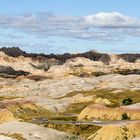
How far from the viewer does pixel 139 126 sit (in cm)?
10744

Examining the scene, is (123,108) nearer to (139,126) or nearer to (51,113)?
(51,113)

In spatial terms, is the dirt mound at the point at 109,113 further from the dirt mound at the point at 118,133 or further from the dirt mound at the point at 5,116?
the dirt mound at the point at 118,133

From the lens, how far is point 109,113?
532 feet

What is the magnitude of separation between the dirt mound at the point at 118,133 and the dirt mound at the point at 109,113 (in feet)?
157

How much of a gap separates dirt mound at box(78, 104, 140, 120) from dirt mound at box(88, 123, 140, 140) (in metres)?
47.8

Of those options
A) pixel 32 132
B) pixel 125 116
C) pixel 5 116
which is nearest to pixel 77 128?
pixel 125 116

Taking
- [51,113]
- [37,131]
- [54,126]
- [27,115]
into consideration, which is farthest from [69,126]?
[51,113]

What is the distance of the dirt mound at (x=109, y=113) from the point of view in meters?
157

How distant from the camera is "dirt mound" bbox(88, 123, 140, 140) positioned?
102 m

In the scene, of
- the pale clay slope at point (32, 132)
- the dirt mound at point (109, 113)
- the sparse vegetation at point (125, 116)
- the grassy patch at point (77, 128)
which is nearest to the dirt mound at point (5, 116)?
the dirt mound at point (109, 113)

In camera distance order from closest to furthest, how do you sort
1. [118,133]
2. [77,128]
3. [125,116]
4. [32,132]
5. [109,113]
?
[32,132] → [118,133] → [77,128] → [125,116] → [109,113]

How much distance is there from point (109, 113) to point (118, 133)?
196 feet

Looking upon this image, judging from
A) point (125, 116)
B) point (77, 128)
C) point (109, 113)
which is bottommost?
point (109, 113)

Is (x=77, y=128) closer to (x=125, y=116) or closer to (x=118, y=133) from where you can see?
(x=118, y=133)
